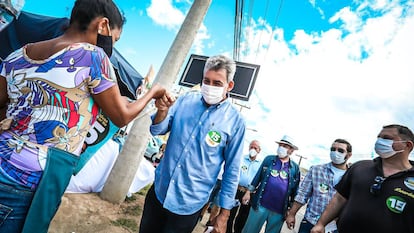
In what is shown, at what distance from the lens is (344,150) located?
11.8 feet

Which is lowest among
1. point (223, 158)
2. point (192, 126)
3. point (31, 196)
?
point (31, 196)

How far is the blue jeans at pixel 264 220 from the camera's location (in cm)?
391

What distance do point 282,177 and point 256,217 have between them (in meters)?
0.88

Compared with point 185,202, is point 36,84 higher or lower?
higher

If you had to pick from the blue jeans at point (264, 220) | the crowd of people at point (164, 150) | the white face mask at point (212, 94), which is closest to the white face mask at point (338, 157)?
the crowd of people at point (164, 150)

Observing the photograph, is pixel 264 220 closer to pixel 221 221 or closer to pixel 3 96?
pixel 221 221

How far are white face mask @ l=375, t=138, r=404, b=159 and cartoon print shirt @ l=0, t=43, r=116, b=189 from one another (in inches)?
113

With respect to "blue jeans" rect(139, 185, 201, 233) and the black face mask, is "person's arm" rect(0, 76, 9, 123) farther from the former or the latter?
"blue jeans" rect(139, 185, 201, 233)

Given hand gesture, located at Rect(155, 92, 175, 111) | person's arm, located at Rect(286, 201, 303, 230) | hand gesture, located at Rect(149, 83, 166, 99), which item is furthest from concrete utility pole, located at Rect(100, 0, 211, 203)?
person's arm, located at Rect(286, 201, 303, 230)

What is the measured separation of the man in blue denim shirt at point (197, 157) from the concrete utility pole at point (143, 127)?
2.47 metres

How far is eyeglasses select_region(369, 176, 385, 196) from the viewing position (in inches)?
84.2

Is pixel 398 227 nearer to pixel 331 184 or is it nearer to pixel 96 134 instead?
pixel 331 184

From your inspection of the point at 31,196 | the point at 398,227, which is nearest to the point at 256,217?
the point at 398,227

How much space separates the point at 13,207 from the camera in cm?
91
